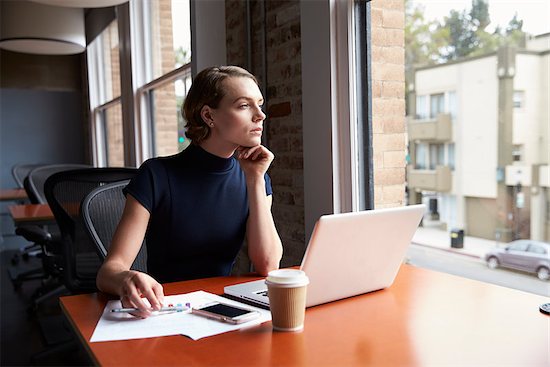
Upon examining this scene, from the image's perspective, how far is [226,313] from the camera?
1.10 metres

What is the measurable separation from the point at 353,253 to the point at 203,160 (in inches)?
25.8

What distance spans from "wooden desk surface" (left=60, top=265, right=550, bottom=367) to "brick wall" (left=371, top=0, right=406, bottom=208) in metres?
0.88

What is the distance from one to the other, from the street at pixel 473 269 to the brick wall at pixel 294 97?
0.24 meters

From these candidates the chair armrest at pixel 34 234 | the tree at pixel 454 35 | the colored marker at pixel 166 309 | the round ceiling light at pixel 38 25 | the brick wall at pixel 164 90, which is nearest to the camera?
the colored marker at pixel 166 309

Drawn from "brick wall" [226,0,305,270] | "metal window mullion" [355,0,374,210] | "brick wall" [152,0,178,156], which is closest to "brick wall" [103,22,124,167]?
"brick wall" [152,0,178,156]

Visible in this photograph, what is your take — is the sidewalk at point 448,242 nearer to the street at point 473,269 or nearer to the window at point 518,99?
the street at point 473,269

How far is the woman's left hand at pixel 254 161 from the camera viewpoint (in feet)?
5.23

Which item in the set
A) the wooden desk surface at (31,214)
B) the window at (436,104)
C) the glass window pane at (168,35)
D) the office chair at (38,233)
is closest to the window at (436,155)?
the window at (436,104)

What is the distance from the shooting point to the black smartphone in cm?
106

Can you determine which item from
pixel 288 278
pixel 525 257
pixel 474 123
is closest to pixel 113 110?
pixel 474 123

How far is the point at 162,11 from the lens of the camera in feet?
14.4

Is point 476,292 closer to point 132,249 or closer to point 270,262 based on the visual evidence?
point 270,262

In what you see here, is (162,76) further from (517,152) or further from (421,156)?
(517,152)

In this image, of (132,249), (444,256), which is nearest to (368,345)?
(132,249)
